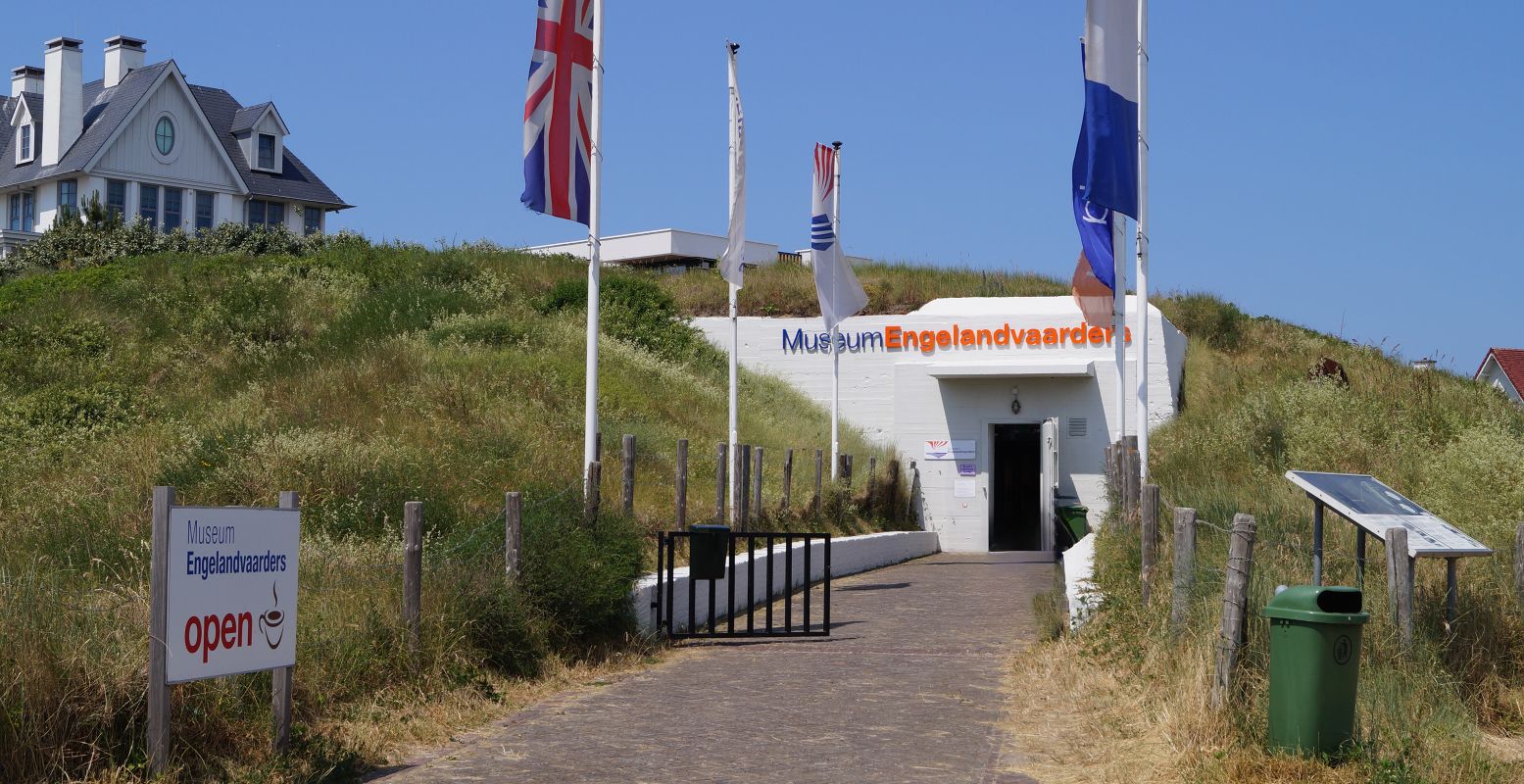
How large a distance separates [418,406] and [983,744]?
1383 centimetres

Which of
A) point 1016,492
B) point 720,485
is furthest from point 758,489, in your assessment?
point 1016,492

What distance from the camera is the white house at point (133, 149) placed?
49.0 metres

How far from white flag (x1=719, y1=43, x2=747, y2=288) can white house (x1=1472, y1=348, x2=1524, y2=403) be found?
1666 inches

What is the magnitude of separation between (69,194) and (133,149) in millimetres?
2806

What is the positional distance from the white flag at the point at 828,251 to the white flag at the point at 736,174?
509 cm

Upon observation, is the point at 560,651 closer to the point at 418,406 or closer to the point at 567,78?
the point at 567,78

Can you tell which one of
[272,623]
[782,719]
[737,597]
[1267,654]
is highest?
[272,623]

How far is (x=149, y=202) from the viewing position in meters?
49.9

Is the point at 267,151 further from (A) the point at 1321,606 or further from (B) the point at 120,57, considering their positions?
(A) the point at 1321,606

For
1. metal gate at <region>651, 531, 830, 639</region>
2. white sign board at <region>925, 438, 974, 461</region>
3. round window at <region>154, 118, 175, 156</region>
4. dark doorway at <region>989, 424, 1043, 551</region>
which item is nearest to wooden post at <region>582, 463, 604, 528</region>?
metal gate at <region>651, 531, 830, 639</region>

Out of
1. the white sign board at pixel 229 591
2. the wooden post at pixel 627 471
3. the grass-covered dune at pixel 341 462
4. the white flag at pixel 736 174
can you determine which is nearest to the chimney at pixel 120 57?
the grass-covered dune at pixel 341 462

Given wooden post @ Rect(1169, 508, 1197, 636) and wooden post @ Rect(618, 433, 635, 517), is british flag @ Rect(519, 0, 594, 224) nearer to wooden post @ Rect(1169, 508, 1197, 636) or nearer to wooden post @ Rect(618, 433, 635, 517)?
wooden post @ Rect(618, 433, 635, 517)

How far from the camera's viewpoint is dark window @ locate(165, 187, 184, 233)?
5053 centimetres

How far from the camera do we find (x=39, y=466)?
17562 mm
